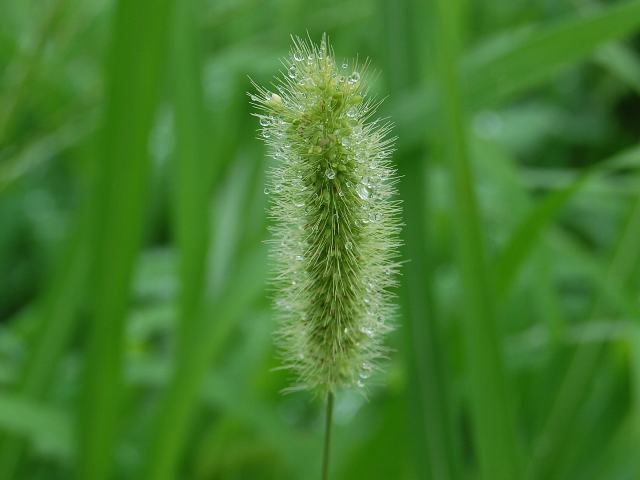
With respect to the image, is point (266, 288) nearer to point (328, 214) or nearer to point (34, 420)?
point (34, 420)

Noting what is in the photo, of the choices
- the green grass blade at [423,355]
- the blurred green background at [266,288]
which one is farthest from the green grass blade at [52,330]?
the green grass blade at [423,355]

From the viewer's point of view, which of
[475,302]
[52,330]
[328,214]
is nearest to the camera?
[328,214]

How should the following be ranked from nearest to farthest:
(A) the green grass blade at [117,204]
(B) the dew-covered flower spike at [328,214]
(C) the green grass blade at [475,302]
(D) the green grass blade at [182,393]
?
(B) the dew-covered flower spike at [328,214] → (C) the green grass blade at [475,302] → (A) the green grass blade at [117,204] → (D) the green grass blade at [182,393]

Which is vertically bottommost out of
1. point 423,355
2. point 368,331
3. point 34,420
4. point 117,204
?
point 368,331

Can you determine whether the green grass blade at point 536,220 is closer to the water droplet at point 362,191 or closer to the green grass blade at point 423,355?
the green grass blade at point 423,355

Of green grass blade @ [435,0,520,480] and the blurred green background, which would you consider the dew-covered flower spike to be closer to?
the blurred green background

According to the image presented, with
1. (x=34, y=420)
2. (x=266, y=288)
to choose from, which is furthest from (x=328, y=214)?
(x=34, y=420)

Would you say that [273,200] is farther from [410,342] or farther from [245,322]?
[245,322]
